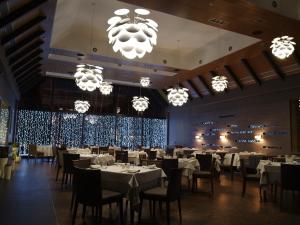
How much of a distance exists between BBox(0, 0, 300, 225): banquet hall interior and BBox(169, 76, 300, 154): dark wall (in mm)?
51

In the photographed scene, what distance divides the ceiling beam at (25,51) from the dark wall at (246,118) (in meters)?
8.53

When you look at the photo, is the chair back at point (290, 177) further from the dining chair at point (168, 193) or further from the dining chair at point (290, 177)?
the dining chair at point (168, 193)

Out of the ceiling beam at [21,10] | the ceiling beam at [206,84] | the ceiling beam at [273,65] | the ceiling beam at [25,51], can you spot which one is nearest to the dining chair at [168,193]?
the ceiling beam at [21,10]

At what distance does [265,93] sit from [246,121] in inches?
57.2

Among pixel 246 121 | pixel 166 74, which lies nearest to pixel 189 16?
pixel 166 74

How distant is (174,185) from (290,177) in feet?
8.07

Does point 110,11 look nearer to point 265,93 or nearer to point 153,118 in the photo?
point 265,93

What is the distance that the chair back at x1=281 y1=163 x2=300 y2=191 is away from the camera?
5125 millimetres

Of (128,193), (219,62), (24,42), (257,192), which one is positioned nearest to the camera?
(128,193)

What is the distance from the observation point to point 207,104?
1452cm

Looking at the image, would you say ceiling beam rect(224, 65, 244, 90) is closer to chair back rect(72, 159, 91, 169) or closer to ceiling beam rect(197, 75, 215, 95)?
ceiling beam rect(197, 75, 215, 95)

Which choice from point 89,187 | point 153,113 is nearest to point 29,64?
point 89,187

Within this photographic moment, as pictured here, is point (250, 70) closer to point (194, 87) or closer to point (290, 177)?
point (194, 87)

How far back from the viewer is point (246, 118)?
12156 millimetres
